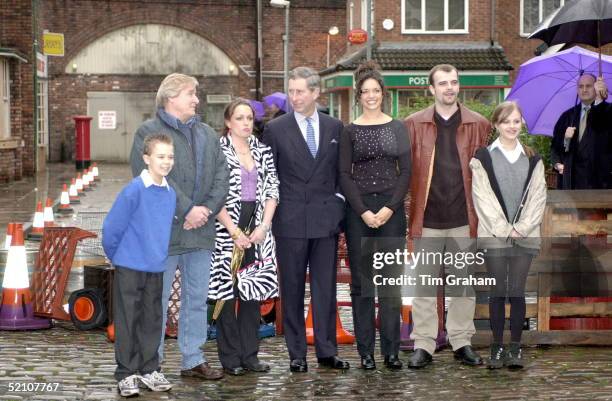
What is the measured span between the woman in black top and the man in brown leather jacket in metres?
0.18

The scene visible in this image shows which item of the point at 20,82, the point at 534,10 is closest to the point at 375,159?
the point at 20,82

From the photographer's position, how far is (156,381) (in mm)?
7562

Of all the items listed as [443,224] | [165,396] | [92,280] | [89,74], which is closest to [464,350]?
[443,224]

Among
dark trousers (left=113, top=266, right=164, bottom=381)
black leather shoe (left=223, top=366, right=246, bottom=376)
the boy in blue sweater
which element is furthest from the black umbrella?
dark trousers (left=113, top=266, right=164, bottom=381)

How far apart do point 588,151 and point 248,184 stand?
4.29m

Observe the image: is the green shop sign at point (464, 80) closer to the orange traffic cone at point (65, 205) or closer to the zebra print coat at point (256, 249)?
the orange traffic cone at point (65, 205)

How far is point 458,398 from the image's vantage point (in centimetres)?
736

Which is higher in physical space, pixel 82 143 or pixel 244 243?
pixel 82 143

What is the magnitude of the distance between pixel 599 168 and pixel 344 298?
109 inches

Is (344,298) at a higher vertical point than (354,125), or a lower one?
lower

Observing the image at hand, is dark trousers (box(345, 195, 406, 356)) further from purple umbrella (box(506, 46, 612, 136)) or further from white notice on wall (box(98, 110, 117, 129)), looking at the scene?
white notice on wall (box(98, 110, 117, 129))

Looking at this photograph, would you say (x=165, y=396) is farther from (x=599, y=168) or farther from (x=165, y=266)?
(x=599, y=168)

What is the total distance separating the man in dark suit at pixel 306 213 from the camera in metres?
8.20

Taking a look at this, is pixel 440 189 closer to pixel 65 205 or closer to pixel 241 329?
pixel 241 329
